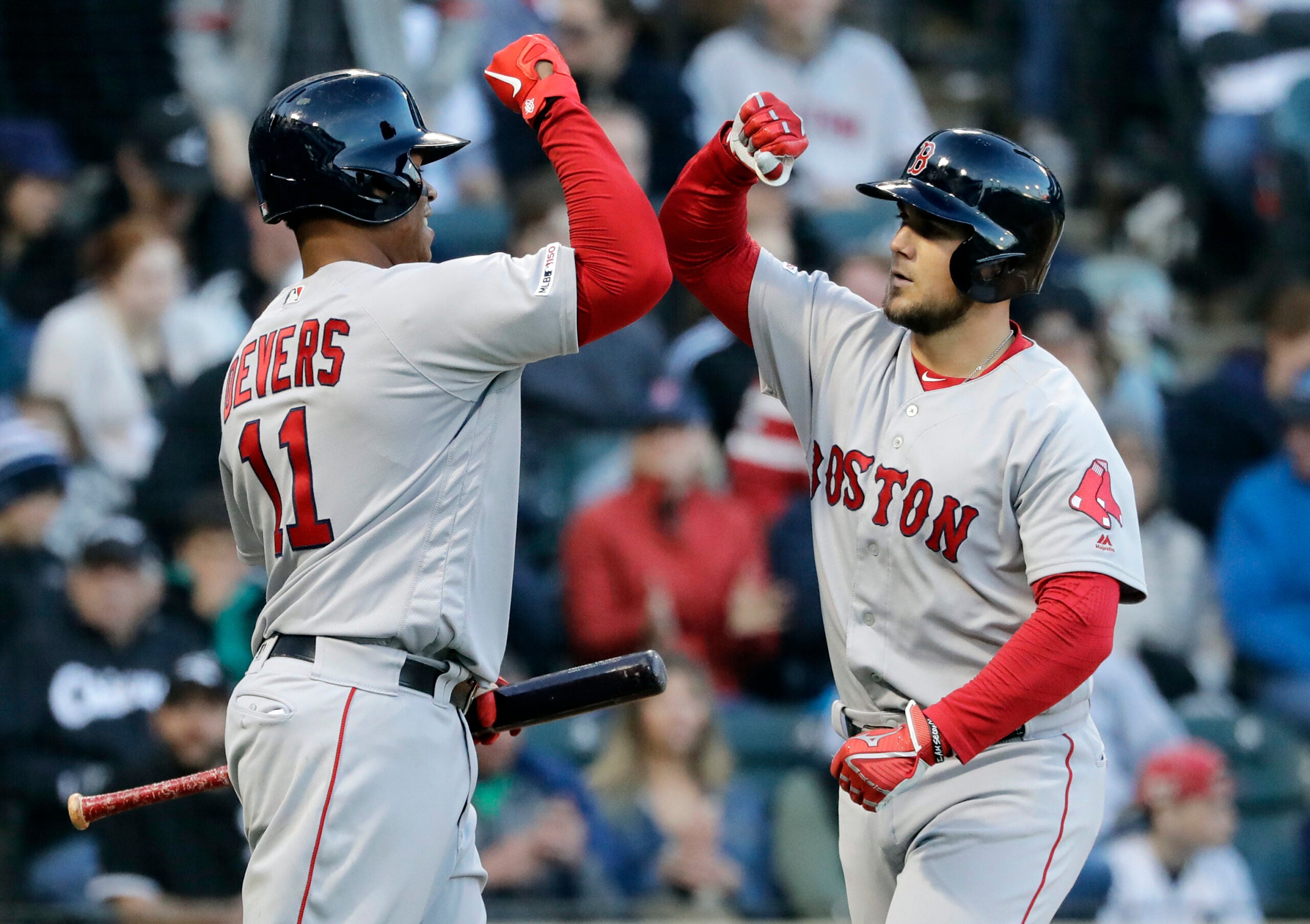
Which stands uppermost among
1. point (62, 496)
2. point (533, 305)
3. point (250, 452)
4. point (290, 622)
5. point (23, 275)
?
point (533, 305)

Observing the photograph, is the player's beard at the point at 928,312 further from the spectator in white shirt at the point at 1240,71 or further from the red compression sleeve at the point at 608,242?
the spectator in white shirt at the point at 1240,71

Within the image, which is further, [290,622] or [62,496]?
[62,496]

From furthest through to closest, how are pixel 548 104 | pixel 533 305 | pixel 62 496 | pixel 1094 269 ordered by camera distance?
pixel 1094 269 → pixel 62 496 → pixel 548 104 → pixel 533 305

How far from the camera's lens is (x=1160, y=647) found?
20.2 ft

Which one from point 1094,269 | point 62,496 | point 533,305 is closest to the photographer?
point 533,305

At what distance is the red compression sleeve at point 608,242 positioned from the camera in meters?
2.76

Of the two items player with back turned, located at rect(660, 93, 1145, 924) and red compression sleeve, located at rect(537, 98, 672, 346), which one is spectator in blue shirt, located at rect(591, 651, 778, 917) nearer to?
player with back turned, located at rect(660, 93, 1145, 924)

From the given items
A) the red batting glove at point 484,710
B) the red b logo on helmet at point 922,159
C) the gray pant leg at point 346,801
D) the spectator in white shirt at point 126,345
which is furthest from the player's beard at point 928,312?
the spectator in white shirt at point 126,345

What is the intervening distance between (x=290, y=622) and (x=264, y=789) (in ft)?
0.90

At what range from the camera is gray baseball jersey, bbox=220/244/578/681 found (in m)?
2.73

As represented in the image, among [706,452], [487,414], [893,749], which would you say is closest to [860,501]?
[893,749]

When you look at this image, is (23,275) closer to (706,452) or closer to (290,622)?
(706,452)

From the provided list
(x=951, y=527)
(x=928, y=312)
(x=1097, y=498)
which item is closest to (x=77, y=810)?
(x=951, y=527)

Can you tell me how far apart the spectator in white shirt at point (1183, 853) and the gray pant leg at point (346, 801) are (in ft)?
10.6
